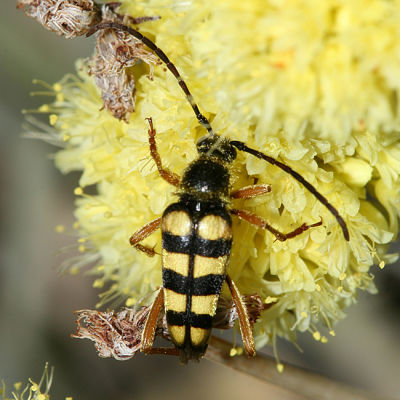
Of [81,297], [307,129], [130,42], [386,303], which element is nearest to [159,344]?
[81,297]

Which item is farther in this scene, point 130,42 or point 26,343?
point 26,343

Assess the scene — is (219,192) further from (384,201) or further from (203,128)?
(384,201)

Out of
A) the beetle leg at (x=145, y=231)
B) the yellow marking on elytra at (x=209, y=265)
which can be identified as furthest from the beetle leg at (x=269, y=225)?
the beetle leg at (x=145, y=231)

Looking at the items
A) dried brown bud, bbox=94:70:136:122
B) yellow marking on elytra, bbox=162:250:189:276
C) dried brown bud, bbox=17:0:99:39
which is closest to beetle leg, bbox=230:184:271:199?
yellow marking on elytra, bbox=162:250:189:276

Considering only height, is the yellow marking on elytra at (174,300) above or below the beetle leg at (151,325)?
above

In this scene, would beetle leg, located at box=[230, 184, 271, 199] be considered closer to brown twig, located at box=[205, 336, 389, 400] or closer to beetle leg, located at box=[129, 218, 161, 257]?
beetle leg, located at box=[129, 218, 161, 257]

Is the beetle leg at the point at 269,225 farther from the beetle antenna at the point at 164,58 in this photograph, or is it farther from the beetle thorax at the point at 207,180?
the beetle antenna at the point at 164,58

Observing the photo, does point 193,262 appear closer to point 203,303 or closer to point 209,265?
point 209,265
